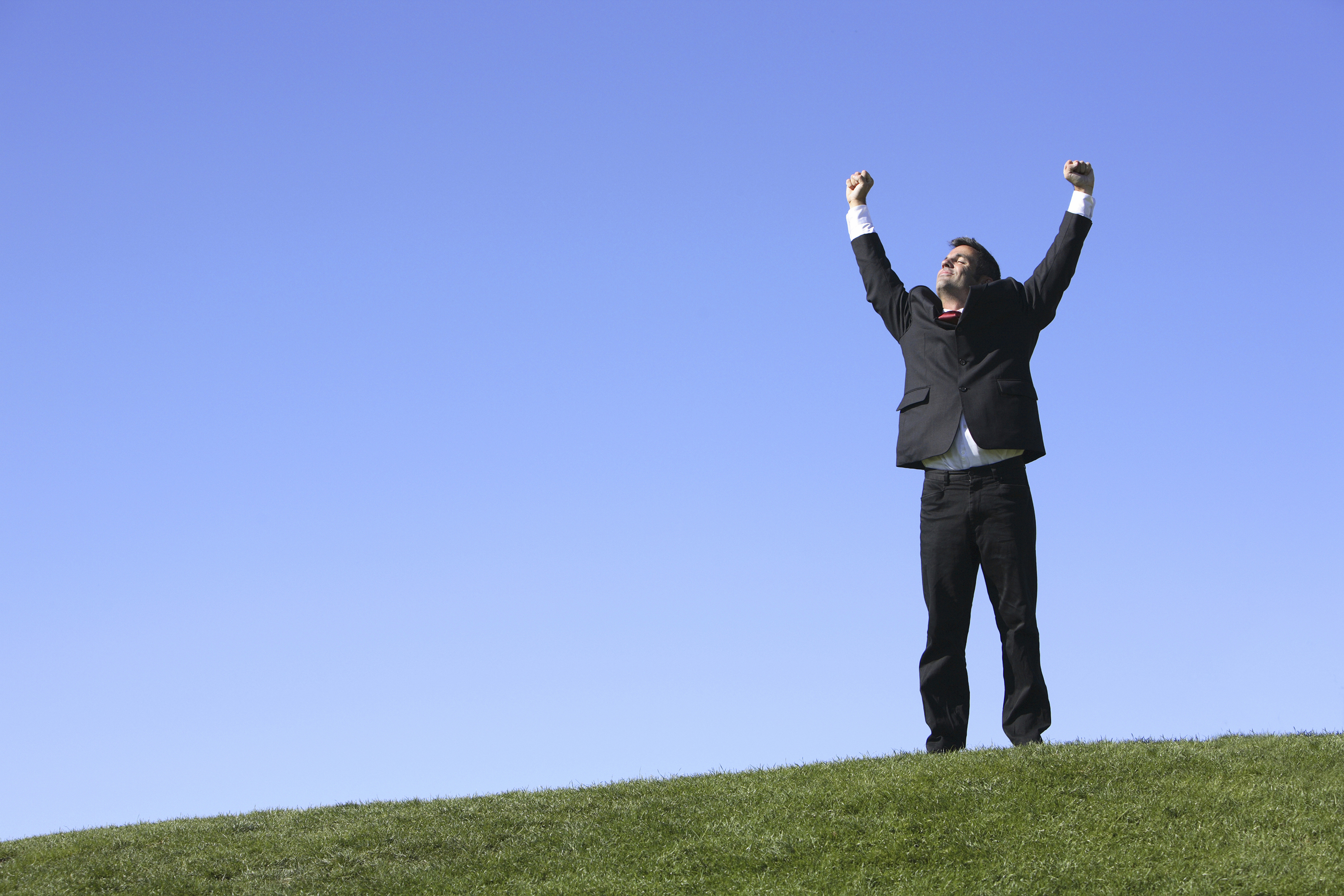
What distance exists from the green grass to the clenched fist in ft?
13.0

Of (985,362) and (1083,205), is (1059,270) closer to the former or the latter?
(1083,205)

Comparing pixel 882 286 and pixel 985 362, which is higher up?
pixel 882 286

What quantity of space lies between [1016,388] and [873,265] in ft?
5.06

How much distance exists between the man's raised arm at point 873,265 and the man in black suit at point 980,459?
194 millimetres

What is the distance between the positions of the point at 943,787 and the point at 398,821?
3540mm

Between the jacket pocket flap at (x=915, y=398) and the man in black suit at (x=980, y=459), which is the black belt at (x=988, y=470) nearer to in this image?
the man in black suit at (x=980, y=459)

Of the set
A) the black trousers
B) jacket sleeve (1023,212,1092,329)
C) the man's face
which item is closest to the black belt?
the black trousers

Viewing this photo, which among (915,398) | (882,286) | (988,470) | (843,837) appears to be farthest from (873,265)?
(843,837)

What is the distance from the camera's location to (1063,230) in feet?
30.5

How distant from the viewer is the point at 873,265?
9.80 meters

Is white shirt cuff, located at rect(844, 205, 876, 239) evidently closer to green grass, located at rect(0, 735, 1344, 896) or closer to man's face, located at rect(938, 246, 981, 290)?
man's face, located at rect(938, 246, 981, 290)

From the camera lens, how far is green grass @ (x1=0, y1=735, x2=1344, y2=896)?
6.91 m

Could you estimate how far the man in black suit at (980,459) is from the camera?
888cm

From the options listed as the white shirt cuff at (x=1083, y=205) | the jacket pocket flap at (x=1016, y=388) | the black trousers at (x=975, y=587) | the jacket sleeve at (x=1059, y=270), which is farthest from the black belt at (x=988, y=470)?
the white shirt cuff at (x=1083, y=205)
